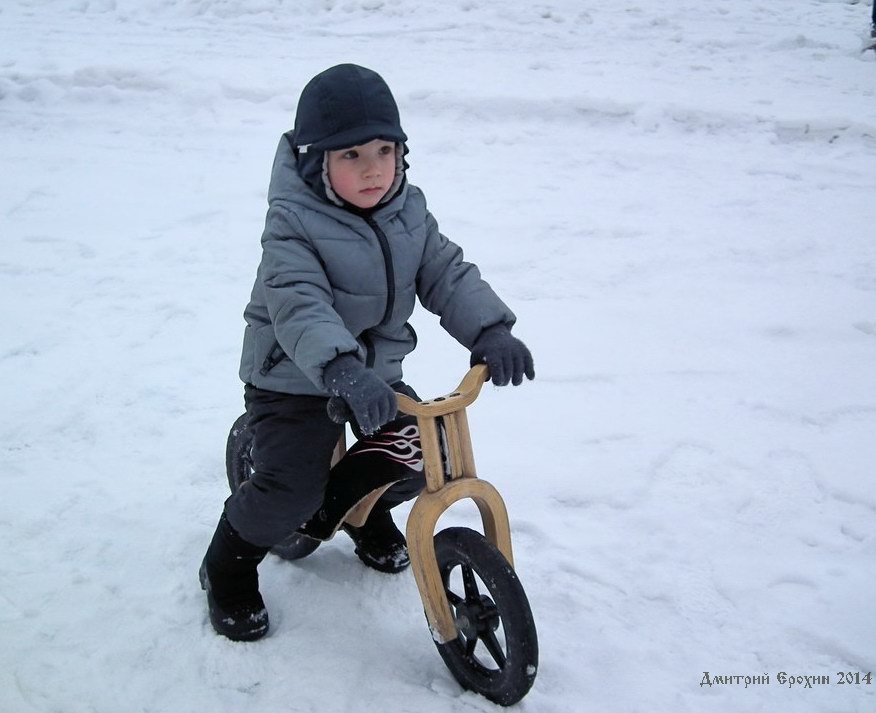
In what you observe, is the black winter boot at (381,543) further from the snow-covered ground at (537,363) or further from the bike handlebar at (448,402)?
the bike handlebar at (448,402)

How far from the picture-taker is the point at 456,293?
7.58 feet

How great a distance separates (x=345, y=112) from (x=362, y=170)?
5.6 inches

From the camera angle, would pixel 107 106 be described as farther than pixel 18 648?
Yes

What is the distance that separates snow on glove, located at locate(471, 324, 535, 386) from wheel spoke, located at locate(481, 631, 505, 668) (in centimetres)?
68

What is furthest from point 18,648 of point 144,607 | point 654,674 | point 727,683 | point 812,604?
point 812,604

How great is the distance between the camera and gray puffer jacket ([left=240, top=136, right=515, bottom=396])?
6.71 ft

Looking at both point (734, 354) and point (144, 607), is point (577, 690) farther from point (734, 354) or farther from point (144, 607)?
point (734, 354)

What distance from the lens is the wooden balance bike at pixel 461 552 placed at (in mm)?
2072

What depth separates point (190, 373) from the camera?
12.8ft

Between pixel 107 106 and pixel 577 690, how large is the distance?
6464mm

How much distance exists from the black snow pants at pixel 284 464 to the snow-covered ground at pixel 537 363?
0.40 meters

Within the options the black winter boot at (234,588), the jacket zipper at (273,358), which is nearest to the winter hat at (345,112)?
the jacket zipper at (273,358)

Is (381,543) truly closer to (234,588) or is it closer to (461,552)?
(234,588)

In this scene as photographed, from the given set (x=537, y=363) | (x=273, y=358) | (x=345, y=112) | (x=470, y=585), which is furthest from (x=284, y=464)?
(x=537, y=363)
